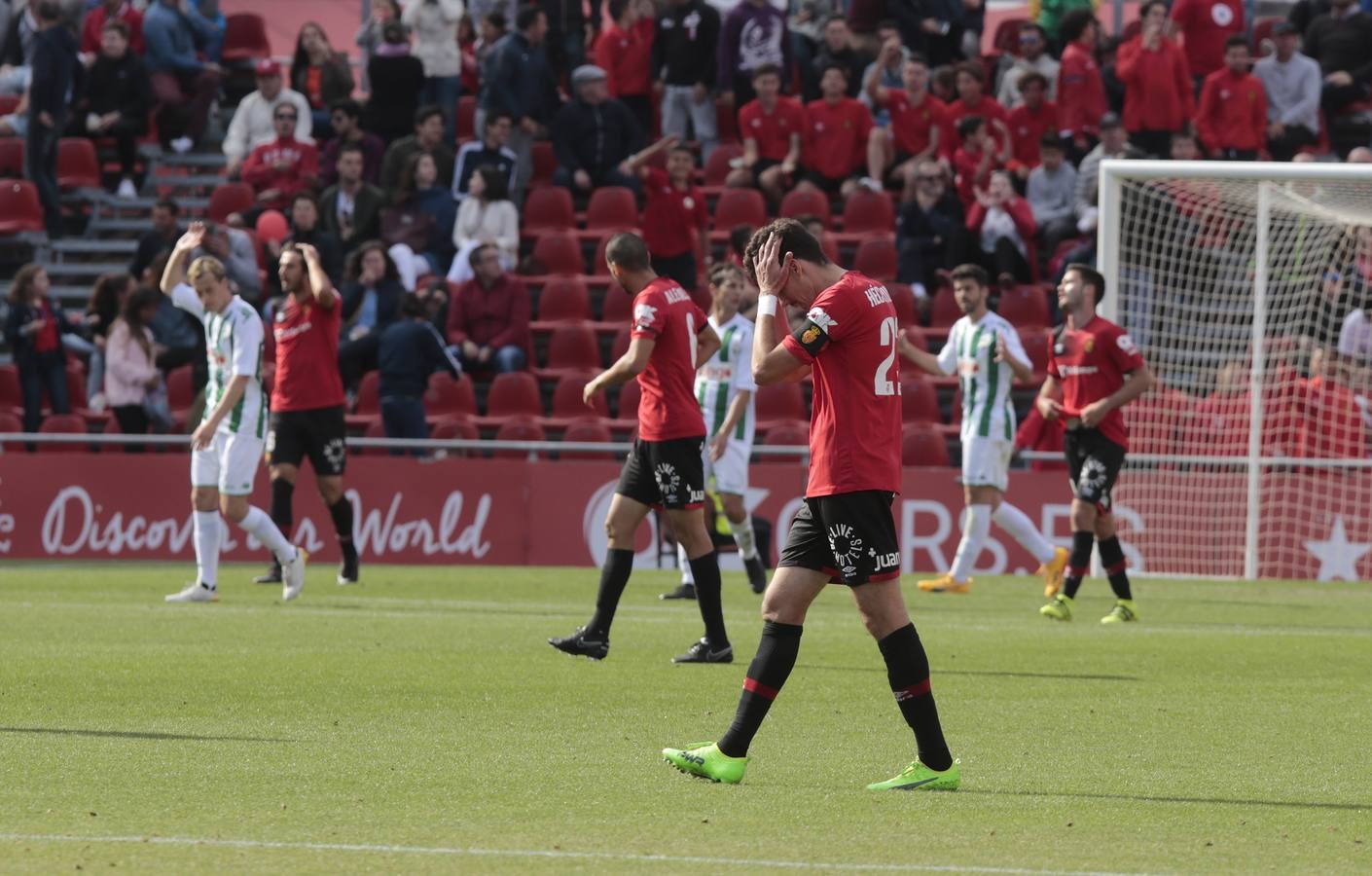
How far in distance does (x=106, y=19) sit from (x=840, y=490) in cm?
2102

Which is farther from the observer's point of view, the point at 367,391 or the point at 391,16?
the point at 391,16

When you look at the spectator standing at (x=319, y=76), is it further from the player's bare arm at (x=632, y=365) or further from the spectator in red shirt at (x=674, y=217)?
the player's bare arm at (x=632, y=365)

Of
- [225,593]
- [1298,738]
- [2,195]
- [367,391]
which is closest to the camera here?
[1298,738]

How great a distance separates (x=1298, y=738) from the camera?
8773 mm

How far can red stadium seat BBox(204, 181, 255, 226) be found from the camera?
950 inches

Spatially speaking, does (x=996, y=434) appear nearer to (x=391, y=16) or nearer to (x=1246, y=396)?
(x=1246, y=396)

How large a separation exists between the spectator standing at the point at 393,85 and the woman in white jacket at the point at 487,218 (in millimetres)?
2552

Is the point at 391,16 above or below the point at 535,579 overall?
above

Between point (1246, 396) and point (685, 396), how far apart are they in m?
9.69

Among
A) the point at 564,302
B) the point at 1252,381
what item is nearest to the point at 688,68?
the point at 564,302

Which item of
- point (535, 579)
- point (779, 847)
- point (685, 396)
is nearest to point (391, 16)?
point (535, 579)

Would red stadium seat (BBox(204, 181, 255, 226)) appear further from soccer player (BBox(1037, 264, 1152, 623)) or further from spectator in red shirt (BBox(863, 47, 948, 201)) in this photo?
soccer player (BBox(1037, 264, 1152, 623))

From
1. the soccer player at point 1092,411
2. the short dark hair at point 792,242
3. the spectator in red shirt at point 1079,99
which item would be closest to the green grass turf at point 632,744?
the soccer player at point 1092,411

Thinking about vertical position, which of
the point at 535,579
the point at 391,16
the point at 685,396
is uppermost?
the point at 391,16
